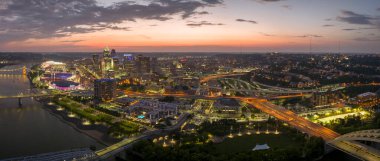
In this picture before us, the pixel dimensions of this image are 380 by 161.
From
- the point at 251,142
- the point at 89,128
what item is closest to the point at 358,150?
the point at 251,142

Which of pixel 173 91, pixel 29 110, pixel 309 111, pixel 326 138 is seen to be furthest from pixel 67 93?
pixel 326 138

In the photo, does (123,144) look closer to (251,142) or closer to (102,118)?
(102,118)

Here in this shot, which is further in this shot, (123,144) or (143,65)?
(143,65)

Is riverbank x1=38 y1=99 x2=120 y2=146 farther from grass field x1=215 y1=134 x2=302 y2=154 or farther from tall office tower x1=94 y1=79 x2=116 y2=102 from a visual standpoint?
grass field x1=215 y1=134 x2=302 y2=154

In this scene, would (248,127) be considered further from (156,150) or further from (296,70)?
(296,70)

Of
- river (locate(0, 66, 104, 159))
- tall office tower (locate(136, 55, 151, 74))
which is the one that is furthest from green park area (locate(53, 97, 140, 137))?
tall office tower (locate(136, 55, 151, 74))

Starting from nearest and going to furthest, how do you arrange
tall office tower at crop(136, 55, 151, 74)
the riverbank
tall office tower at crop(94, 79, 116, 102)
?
the riverbank
tall office tower at crop(94, 79, 116, 102)
tall office tower at crop(136, 55, 151, 74)

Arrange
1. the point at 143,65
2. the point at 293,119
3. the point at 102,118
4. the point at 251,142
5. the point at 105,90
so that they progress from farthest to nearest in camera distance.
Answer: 1. the point at 143,65
2. the point at 105,90
3. the point at 293,119
4. the point at 102,118
5. the point at 251,142
